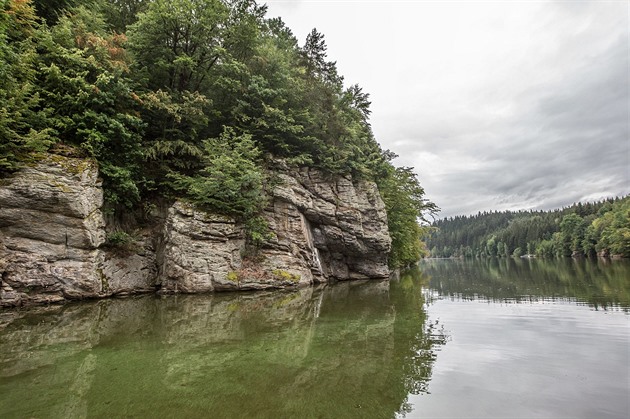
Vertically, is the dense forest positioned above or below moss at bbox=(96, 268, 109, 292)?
above

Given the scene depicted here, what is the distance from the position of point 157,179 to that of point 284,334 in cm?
1275

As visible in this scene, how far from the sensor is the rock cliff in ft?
36.2

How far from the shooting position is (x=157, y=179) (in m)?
16.5

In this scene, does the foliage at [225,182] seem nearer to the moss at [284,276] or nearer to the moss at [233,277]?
the moss at [233,277]

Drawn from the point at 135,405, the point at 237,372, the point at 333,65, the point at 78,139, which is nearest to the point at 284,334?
the point at 237,372

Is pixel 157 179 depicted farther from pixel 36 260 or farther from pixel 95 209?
pixel 36 260

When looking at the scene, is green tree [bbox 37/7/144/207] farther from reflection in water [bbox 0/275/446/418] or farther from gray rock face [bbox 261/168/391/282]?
gray rock face [bbox 261/168/391/282]

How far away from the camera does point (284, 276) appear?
1684cm

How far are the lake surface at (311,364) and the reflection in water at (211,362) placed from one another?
0.03 meters

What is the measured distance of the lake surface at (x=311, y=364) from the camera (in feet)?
12.8

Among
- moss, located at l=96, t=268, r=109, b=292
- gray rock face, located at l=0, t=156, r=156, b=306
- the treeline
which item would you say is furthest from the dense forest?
the treeline

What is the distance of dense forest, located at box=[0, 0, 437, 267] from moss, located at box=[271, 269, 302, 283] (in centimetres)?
197

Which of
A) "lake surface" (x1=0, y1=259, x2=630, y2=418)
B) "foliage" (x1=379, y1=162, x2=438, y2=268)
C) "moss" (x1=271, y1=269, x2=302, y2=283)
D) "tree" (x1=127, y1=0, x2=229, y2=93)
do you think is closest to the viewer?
"lake surface" (x1=0, y1=259, x2=630, y2=418)

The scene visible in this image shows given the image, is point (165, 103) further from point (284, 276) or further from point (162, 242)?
point (284, 276)
